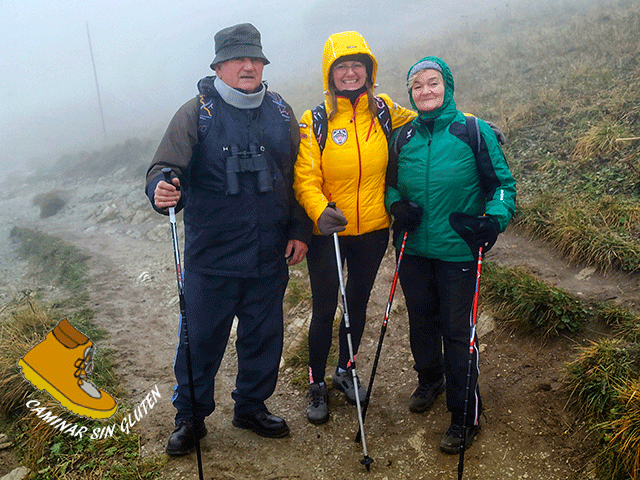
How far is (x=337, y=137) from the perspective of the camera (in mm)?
3480

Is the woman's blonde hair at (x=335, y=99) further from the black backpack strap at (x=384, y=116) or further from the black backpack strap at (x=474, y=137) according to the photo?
the black backpack strap at (x=474, y=137)

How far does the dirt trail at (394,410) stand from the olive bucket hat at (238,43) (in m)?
3.12

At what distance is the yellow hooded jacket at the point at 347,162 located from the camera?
11.4ft

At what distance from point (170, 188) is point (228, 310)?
1.12 metres

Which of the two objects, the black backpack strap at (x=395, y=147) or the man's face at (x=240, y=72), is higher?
the man's face at (x=240, y=72)

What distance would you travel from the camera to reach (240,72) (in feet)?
10.9

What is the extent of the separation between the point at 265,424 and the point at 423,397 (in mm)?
1420

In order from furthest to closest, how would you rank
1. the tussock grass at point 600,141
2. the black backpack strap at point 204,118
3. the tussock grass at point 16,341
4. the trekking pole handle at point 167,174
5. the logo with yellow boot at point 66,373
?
the tussock grass at point 600,141 → the tussock grass at point 16,341 → the logo with yellow boot at point 66,373 → the black backpack strap at point 204,118 → the trekking pole handle at point 167,174

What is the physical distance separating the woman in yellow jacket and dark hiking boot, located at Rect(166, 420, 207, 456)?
1.48 m

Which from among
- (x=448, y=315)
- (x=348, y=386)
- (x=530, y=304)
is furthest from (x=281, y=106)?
(x=530, y=304)

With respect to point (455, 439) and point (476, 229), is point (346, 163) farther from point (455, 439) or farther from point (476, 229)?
point (455, 439)

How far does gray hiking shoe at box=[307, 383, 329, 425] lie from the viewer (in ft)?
13.3

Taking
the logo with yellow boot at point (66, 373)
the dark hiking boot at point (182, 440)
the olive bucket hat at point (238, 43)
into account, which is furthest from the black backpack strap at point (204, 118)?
the dark hiking boot at point (182, 440)

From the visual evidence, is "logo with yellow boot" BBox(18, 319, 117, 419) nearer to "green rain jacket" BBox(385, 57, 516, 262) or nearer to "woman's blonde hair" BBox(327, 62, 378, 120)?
"woman's blonde hair" BBox(327, 62, 378, 120)
